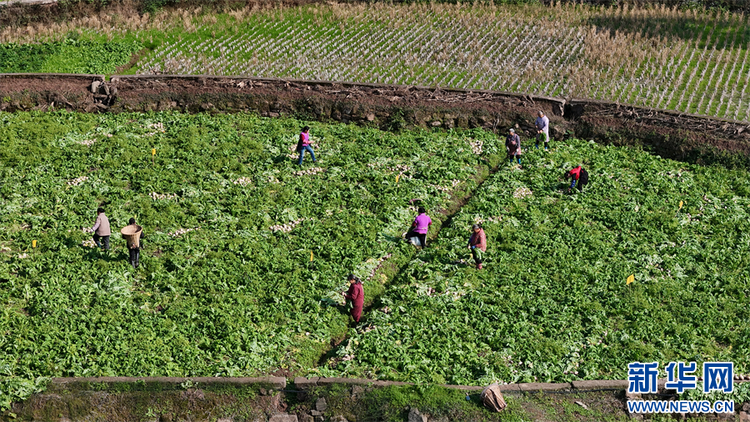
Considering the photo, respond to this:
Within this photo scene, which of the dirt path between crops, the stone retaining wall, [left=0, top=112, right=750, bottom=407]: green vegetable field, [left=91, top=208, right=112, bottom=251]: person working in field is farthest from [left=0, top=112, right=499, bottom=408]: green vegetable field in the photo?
the stone retaining wall

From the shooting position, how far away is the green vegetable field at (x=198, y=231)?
657 inches

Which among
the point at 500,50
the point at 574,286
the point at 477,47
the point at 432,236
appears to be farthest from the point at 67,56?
the point at 574,286

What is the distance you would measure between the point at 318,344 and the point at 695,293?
977 cm

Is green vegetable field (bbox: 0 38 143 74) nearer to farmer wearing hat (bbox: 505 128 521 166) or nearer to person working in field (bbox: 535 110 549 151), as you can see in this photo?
farmer wearing hat (bbox: 505 128 521 166)

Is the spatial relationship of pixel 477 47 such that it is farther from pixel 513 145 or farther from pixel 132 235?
pixel 132 235

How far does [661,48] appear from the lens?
126 feet

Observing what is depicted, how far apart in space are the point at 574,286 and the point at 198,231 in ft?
34.8

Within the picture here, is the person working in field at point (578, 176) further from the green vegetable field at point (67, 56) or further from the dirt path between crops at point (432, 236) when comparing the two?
the green vegetable field at point (67, 56)

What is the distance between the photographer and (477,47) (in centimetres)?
4003

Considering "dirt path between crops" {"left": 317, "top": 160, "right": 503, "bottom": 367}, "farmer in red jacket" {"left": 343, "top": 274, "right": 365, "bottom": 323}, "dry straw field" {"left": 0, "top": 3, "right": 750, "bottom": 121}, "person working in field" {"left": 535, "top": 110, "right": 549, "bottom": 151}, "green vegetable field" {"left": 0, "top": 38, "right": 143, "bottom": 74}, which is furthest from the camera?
"green vegetable field" {"left": 0, "top": 38, "right": 143, "bottom": 74}

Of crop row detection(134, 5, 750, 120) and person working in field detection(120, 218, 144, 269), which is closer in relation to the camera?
person working in field detection(120, 218, 144, 269)

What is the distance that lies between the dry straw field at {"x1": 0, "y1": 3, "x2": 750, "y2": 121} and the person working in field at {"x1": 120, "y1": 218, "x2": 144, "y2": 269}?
18015 millimetres

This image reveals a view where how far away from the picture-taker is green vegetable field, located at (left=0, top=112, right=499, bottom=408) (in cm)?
1669

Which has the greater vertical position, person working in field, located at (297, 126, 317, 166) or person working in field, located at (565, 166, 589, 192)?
person working in field, located at (297, 126, 317, 166)
